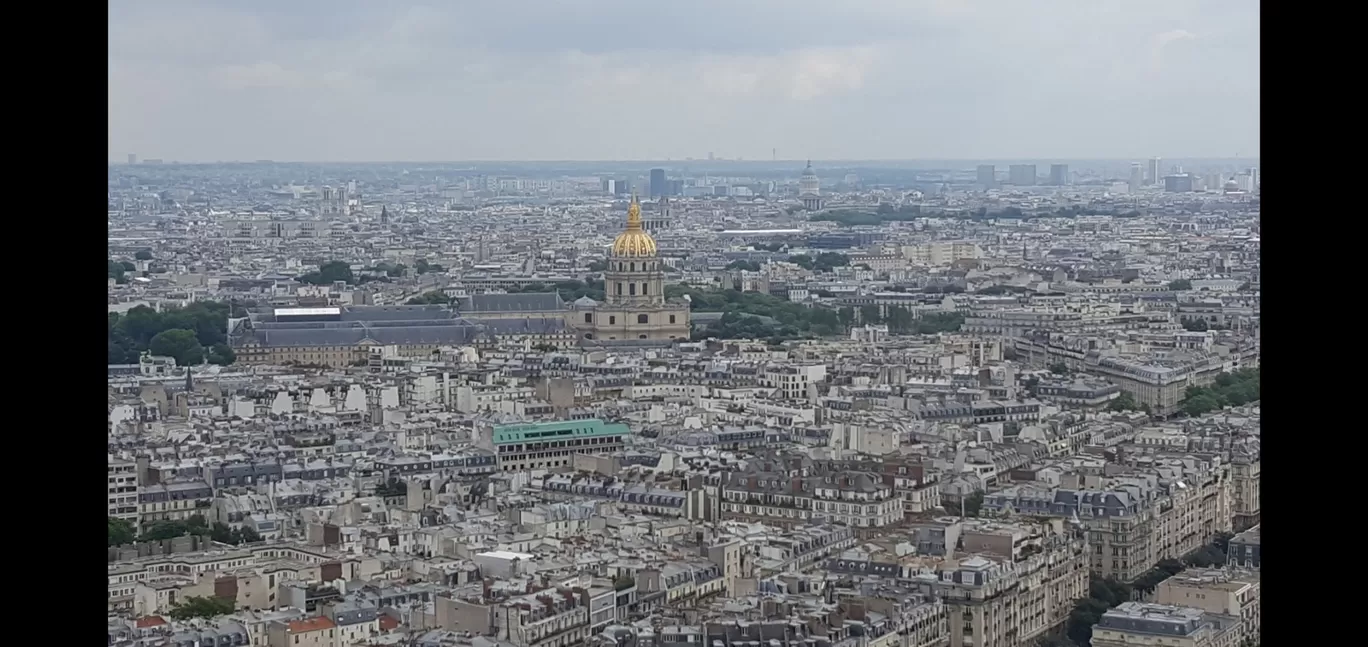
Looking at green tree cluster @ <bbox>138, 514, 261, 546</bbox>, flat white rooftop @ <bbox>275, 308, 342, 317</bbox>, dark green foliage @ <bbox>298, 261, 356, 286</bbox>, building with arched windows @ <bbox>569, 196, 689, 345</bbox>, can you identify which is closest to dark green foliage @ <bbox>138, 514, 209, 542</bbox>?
green tree cluster @ <bbox>138, 514, 261, 546</bbox>

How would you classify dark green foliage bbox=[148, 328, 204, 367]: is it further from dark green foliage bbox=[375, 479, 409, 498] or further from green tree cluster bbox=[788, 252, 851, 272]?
green tree cluster bbox=[788, 252, 851, 272]

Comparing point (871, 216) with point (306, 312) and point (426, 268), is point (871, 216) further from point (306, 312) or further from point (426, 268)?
point (306, 312)

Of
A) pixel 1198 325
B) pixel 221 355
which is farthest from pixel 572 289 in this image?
pixel 1198 325

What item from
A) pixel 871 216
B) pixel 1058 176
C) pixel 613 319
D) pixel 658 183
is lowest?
pixel 613 319

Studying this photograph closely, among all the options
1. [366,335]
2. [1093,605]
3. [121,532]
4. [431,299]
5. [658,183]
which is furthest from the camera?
[658,183]
